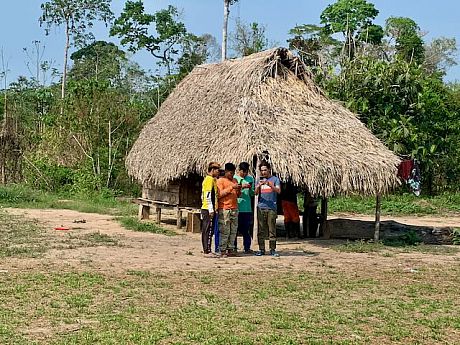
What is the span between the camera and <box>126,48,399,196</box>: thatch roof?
13.1 metres

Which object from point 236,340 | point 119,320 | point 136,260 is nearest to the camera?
point 236,340

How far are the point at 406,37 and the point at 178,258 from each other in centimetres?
3020

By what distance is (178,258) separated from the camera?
11.3 meters

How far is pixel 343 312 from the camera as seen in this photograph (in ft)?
24.8

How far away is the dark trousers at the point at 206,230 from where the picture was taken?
37.7 ft

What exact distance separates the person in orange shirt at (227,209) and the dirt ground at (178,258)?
0.33m

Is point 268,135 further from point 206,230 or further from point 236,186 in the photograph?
point 206,230

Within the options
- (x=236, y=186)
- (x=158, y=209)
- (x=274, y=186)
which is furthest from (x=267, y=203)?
(x=158, y=209)

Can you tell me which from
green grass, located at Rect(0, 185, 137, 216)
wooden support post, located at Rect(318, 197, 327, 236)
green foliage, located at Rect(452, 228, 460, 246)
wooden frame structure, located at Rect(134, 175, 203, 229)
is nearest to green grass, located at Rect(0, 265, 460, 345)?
green foliage, located at Rect(452, 228, 460, 246)

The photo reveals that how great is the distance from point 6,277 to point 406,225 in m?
Result: 11.3

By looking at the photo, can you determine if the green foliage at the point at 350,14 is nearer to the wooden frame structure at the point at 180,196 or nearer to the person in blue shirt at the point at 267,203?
the wooden frame structure at the point at 180,196

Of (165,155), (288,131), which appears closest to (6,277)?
(288,131)

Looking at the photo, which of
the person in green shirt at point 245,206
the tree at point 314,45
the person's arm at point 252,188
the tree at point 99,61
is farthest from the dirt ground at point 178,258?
the tree at point 99,61

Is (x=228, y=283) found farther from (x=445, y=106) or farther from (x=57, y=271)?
(x=445, y=106)
